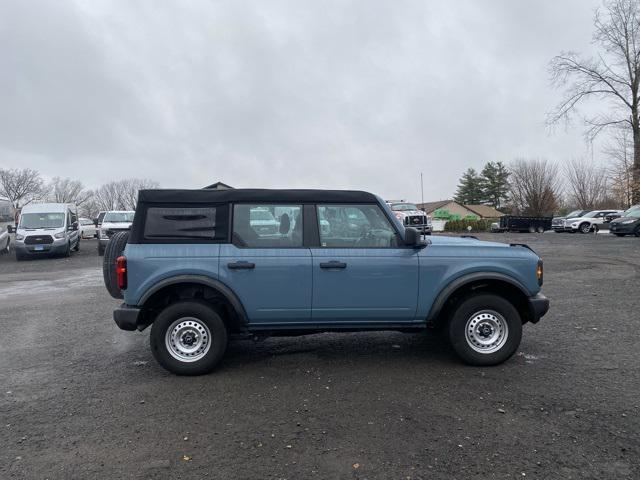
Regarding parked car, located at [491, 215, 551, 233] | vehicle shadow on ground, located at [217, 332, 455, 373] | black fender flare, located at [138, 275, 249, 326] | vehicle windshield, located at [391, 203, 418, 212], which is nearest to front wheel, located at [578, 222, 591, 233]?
parked car, located at [491, 215, 551, 233]

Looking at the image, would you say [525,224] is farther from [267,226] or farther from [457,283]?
[267,226]

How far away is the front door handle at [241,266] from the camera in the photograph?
464 centimetres

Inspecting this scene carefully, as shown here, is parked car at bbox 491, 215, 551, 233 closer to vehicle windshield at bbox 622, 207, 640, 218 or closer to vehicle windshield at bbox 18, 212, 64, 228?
vehicle windshield at bbox 622, 207, 640, 218

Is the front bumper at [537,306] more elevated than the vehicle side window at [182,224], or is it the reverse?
the vehicle side window at [182,224]

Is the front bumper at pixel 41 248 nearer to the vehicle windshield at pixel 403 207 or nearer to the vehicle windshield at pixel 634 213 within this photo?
the vehicle windshield at pixel 403 207

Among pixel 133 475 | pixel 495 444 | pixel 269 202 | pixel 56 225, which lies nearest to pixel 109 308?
pixel 269 202

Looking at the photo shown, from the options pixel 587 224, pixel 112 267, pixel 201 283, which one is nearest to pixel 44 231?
pixel 112 267

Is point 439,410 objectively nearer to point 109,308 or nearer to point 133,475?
point 133,475

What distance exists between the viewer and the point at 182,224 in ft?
15.7

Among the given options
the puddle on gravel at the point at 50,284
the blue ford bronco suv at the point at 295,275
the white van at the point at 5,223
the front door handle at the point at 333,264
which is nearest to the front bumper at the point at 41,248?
the white van at the point at 5,223

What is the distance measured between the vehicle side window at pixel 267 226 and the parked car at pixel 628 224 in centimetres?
2640

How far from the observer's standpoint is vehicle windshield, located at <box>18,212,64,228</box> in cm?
1883

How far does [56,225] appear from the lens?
62.6 feet

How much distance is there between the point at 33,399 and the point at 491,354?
4.51 metres
